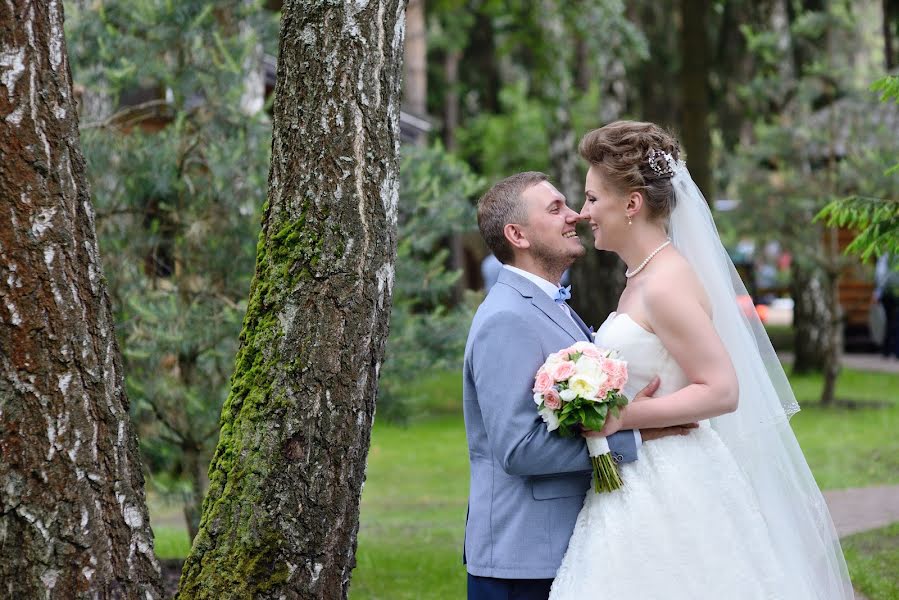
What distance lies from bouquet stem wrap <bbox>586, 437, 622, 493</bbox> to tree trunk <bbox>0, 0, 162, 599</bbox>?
1.50m

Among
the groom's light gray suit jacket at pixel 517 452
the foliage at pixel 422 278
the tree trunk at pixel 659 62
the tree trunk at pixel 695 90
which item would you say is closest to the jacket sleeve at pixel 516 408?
the groom's light gray suit jacket at pixel 517 452

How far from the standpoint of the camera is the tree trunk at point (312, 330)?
4113 mm

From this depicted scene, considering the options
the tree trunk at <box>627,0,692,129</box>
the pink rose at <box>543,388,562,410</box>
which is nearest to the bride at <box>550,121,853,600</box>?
the pink rose at <box>543,388,562,410</box>

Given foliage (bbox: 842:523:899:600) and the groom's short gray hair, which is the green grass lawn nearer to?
foliage (bbox: 842:523:899:600)

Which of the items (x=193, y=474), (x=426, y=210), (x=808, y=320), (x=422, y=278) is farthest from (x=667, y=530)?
(x=808, y=320)

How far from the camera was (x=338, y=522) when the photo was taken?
4168 mm

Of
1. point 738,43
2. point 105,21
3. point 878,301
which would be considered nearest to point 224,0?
point 105,21

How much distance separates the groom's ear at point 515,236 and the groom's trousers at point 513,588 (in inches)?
43.4

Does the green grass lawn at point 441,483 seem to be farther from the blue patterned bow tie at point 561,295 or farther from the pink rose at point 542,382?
the pink rose at point 542,382

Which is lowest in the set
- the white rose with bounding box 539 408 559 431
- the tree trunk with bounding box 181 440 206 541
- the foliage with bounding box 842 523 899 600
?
the foliage with bounding box 842 523 899 600

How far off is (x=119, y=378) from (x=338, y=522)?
0.87 m

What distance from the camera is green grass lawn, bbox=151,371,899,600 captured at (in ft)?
26.5

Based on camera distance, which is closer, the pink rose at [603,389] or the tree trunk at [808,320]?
the pink rose at [603,389]

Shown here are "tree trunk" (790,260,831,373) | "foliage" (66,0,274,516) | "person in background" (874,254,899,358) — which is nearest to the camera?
"foliage" (66,0,274,516)
